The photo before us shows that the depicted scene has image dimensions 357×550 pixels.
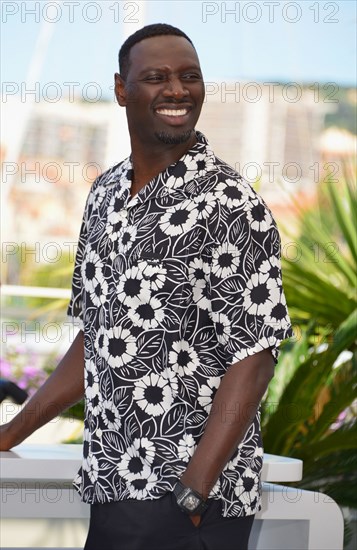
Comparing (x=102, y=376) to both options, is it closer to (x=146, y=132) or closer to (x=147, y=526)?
(x=147, y=526)

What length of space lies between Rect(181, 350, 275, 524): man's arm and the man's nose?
1.77ft

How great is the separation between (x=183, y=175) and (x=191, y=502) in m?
0.64

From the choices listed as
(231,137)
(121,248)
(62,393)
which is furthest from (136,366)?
(231,137)

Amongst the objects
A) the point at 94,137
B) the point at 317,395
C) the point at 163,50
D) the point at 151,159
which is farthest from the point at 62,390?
the point at 94,137

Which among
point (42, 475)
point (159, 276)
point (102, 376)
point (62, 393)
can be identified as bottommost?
point (42, 475)

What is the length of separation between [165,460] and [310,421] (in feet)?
7.93

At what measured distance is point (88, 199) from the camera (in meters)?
2.26

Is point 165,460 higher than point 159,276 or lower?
lower

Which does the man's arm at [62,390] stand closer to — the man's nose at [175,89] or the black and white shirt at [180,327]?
the black and white shirt at [180,327]

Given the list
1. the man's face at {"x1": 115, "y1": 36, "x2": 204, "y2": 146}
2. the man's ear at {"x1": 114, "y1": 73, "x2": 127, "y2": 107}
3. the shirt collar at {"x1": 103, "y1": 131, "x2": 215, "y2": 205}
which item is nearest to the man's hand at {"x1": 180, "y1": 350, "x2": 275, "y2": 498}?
the shirt collar at {"x1": 103, "y1": 131, "x2": 215, "y2": 205}

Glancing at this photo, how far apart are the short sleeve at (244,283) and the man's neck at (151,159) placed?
19 centimetres

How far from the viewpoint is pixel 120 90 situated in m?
2.08

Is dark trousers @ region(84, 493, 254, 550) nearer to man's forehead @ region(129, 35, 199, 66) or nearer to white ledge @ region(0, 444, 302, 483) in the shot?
white ledge @ region(0, 444, 302, 483)

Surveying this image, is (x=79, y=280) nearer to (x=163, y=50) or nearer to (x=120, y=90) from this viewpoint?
(x=120, y=90)
